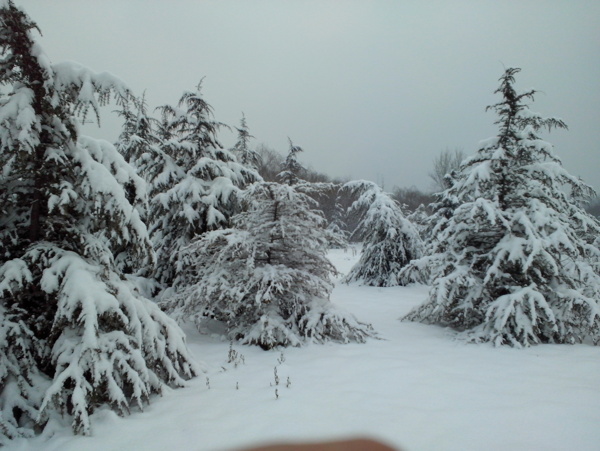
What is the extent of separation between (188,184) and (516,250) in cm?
624

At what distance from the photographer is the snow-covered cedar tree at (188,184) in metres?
6.95

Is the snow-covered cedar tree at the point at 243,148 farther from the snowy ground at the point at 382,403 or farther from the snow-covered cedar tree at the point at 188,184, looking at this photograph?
the snowy ground at the point at 382,403

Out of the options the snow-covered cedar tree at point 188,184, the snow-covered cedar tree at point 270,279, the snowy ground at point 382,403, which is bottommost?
the snowy ground at point 382,403

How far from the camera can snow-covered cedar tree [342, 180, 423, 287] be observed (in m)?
12.2

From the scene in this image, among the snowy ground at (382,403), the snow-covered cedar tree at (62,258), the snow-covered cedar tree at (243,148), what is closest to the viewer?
the snowy ground at (382,403)

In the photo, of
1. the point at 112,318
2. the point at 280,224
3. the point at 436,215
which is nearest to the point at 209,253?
the point at 280,224

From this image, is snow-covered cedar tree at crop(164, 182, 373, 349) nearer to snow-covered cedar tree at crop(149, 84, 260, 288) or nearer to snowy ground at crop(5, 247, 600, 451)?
snowy ground at crop(5, 247, 600, 451)

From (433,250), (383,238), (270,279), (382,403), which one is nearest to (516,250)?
(433,250)

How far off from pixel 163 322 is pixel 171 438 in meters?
1.35

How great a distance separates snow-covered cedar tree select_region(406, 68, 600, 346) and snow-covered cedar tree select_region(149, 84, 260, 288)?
14.6 ft

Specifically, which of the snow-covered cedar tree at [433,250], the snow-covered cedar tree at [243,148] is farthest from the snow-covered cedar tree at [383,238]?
the snow-covered cedar tree at [243,148]

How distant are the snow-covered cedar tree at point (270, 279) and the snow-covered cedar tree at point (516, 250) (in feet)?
6.60

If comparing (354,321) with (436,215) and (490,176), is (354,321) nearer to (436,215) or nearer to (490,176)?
(490,176)

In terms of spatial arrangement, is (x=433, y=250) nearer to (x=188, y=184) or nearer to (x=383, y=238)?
(x=188, y=184)
